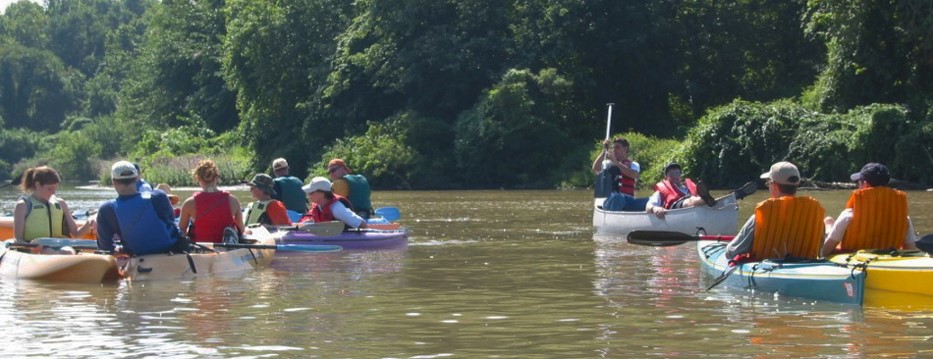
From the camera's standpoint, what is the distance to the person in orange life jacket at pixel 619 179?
843 inches

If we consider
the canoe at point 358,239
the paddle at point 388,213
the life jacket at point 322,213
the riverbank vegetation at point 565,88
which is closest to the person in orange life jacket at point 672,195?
the canoe at point 358,239

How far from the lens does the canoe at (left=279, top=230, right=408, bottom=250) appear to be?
57.5 feet

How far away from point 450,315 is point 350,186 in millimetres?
8242

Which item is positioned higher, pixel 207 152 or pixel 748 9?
pixel 748 9

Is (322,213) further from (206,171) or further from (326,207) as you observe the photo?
(206,171)

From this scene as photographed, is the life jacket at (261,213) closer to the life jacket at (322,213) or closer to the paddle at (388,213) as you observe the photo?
the life jacket at (322,213)

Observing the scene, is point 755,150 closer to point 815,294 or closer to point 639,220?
point 639,220

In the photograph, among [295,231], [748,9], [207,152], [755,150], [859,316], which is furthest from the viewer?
[207,152]

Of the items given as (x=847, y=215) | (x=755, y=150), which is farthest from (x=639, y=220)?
(x=755, y=150)

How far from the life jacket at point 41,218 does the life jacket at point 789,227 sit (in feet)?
22.5

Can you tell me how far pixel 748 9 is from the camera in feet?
172

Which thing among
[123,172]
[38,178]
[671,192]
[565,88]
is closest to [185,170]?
[565,88]

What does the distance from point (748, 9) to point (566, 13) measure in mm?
7178

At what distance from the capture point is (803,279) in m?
12.1
